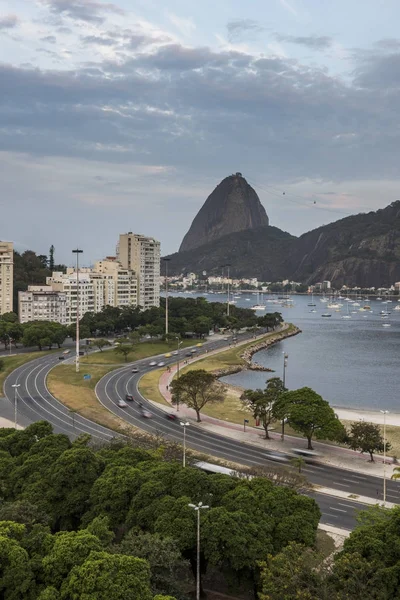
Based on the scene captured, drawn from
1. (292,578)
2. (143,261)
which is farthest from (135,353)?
(292,578)

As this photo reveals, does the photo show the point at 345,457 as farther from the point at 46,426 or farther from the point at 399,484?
the point at 46,426

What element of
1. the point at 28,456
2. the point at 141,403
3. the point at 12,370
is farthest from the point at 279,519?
the point at 12,370

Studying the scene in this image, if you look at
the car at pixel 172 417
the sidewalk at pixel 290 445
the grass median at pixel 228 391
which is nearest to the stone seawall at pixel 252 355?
the grass median at pixel 228 391

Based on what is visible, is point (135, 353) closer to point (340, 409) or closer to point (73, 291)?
point (73, 291)

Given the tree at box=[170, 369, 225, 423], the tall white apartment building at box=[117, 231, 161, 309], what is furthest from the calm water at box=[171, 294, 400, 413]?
the tall white apartment building at box=[117, 231, 161, 309]

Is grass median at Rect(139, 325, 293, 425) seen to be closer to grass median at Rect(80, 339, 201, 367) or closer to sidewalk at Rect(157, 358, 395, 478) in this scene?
sidewalk at Rect(157, 358, 395, 478)

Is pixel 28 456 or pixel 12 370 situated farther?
pixel 12 370
